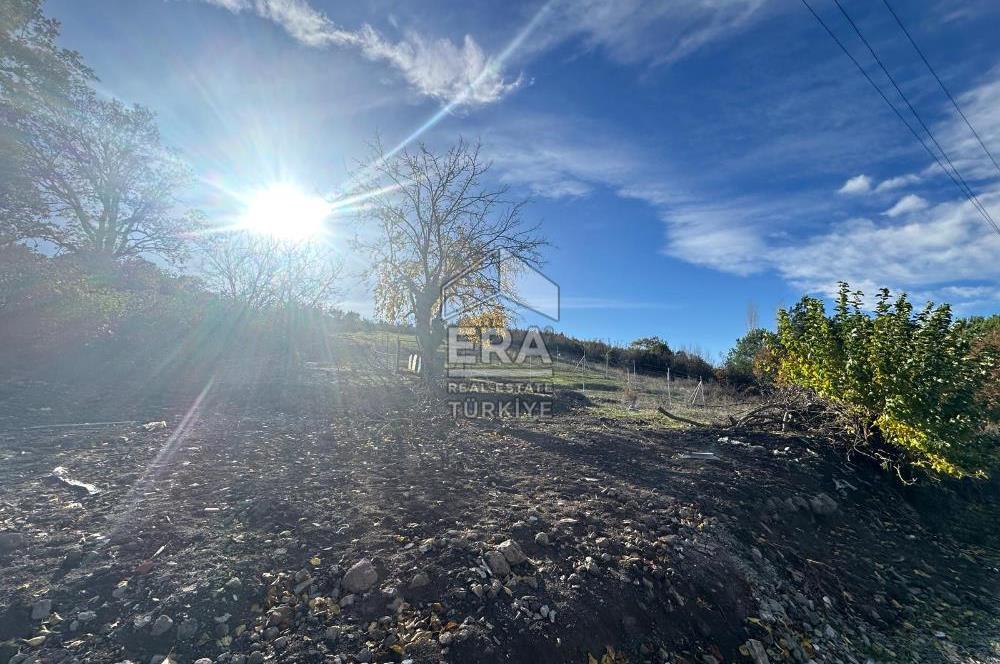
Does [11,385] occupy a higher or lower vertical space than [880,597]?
higher

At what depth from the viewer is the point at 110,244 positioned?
1349 centimetres

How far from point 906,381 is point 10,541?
9177 mm

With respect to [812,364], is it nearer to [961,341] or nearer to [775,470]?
[961,341]

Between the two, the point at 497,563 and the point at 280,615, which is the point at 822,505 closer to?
the point at 497,563

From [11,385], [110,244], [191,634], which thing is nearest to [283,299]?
[110,244]

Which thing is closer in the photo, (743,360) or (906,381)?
(906,381)

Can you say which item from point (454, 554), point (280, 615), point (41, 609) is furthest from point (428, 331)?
point (41, 609)

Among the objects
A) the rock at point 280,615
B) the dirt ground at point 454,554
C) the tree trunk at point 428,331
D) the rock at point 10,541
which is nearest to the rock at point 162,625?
the dirt ground at point 454,554

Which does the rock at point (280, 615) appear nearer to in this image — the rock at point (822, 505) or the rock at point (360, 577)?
the rock at point (360, 577)

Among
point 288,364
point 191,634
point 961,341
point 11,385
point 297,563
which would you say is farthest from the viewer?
point 288,364

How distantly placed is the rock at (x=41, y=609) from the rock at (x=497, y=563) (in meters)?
2.43

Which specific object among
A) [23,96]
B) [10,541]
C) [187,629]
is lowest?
[187,629]

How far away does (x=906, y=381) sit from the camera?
557 centimetres

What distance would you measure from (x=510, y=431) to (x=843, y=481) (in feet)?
15.8
